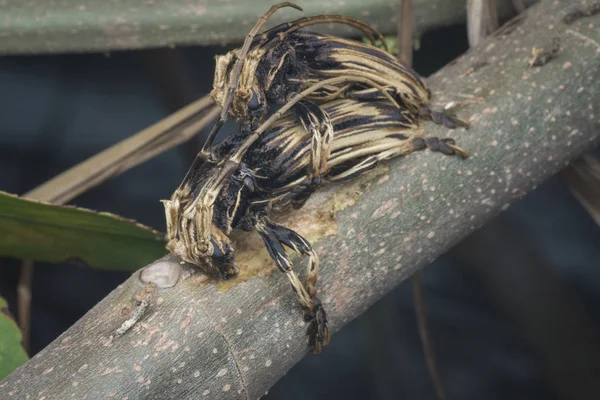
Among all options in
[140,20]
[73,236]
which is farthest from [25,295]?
[140,20]

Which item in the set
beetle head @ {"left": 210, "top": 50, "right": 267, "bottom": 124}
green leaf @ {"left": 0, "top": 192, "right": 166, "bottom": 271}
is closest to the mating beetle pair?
beetle head @ {"left": 210, "top": 50, "right": 267, "bottom": 124}

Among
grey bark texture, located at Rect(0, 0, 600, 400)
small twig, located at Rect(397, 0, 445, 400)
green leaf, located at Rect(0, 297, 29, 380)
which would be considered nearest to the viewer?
grey bark texture, located at Rect(0, 0, 600, 400)

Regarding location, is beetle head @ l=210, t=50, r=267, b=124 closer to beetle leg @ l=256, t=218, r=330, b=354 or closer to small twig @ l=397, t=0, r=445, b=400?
beetle leg @ l=256, t=218, r=330, b=354

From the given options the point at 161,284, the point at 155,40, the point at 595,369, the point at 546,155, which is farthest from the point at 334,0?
the point at 595,369

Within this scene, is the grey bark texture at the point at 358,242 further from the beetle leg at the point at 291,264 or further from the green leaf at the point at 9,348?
the green leaf at the point at 9,348

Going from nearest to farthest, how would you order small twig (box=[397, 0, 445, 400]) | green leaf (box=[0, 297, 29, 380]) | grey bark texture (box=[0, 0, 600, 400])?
grey bark texture (box=[0, 0, 600, 400]) < green leaf (box=[0, 297, 29, 380]) < small twig (box=[397, 0, 445, 400])

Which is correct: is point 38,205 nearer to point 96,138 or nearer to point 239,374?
point 239,374

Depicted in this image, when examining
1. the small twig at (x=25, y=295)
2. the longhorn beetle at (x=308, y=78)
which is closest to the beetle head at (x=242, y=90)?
the longhorn beetle at (x=308, y=78)
